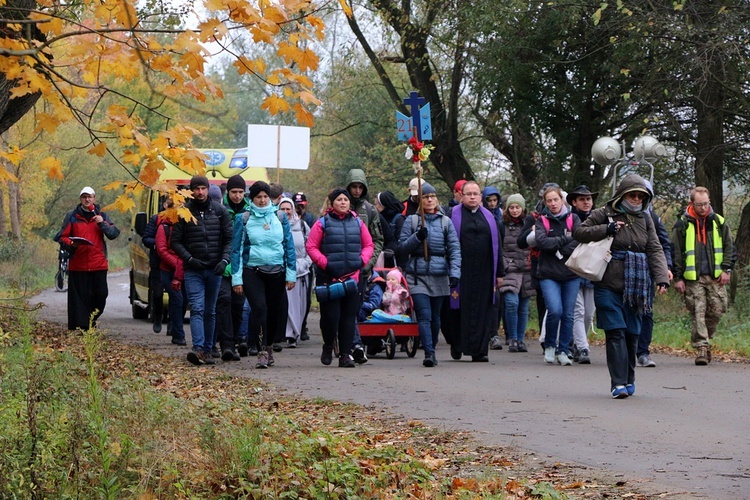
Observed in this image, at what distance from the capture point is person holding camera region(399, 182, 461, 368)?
1497cm

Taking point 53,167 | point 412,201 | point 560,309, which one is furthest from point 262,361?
point 53,167

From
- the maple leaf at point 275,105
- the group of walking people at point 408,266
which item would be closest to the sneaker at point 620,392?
the group of walking people at point 408,266

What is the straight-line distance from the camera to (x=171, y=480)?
6.99m

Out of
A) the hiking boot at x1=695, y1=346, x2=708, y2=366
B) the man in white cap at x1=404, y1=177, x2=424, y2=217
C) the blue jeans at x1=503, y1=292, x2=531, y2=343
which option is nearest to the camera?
the hiking boot at x1=695, y1=346, x2=708, y2=366

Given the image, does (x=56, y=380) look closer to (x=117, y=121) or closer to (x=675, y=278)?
(x=117, y=121)

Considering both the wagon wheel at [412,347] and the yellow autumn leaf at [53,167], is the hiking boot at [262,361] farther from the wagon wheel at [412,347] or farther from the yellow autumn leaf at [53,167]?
the yellow autumn leaf at [53,167]

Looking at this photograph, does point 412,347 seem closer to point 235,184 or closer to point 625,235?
point 235,184

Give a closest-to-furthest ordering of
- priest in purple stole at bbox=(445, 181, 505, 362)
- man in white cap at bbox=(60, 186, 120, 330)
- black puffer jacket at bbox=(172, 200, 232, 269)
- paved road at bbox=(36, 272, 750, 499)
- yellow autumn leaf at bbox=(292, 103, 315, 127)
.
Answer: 1. paved road at bbox=(36, 272, 750, 499)
2. yellow autumn leaf at bbox=(292, 103, 315, 127)
3. black puffer jacket at bbox=(172, 200, 232, 269)
4. priest in purple stole at bbox=(445, 181, 505, 362)
5. man in white cap at bbox=(60, 186, 120, 330)

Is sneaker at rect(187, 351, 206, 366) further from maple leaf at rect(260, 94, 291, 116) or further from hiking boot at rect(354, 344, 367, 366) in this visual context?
maple leaf at rect(260, 94, 291, 116)

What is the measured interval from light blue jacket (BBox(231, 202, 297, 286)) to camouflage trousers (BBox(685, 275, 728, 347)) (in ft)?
15.7

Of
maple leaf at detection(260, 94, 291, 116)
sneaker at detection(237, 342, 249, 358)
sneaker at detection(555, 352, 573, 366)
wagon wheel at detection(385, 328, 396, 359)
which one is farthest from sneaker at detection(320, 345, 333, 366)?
maple leaf at detection(260, 94, 291, 116)

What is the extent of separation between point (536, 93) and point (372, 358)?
10638mm

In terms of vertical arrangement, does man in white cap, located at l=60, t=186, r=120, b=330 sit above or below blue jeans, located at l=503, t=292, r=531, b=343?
above

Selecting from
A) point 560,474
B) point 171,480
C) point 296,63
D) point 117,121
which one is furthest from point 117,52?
point 560,474
